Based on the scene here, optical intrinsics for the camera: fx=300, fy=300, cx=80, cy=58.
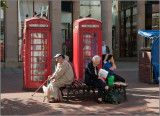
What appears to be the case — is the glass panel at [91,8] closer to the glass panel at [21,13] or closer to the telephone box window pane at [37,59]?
the glass panel at [21,13]

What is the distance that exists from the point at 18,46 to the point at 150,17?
38.1 ft

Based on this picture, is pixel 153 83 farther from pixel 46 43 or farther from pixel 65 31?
pixel 65 31

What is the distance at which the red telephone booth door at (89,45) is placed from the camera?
34.8 feet

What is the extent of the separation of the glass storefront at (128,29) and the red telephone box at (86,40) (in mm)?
15802

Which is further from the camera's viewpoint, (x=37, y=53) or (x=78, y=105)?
(x=37, y=53)

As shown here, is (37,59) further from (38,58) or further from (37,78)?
(37,78)

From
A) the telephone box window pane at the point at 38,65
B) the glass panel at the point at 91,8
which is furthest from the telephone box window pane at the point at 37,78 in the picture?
the glass panel at the point at 91,8

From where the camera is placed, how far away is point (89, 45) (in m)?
10.8

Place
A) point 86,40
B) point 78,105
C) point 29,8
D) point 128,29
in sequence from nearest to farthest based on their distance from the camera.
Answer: point 78,105 < point 86,40 < point 29,8 < point 128,29

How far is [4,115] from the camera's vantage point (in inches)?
272

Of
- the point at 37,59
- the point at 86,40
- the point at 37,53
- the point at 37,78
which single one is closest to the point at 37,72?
the point at 37,78

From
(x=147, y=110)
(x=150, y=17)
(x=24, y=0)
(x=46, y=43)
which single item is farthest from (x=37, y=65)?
(x=150, y=17)

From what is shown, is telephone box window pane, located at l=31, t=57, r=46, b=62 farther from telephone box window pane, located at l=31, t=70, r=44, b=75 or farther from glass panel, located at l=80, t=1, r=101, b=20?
glass panel, located at l=80, t=1, r=101, b=20

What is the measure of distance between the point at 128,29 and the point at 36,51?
1760 cm
